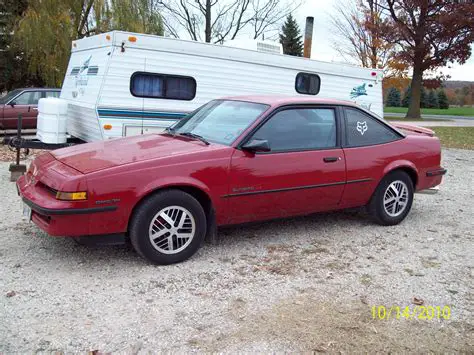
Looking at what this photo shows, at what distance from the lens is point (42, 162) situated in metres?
4.47

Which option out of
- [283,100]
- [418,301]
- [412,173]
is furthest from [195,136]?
[412,173]

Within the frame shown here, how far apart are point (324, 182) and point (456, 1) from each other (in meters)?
29.0

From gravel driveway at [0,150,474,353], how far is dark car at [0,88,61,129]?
8.34 meters

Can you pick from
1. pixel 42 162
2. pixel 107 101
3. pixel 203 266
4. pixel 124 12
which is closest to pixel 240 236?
pixel 203 266

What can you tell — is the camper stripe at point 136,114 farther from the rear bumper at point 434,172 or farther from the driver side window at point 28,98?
the driver side window at point 28,98

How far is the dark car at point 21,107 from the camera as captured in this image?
12828 mm

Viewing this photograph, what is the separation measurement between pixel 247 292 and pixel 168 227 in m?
0.90

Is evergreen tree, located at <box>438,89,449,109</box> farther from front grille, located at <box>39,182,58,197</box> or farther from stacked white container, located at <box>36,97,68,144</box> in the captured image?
front grille, located at <box>39,182,58,197</box>

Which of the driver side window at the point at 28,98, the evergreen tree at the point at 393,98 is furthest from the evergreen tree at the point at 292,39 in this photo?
the driver side window at the point at 28,98

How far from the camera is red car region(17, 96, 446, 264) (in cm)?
389

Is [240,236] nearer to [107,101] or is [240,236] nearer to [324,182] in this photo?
[324,182]

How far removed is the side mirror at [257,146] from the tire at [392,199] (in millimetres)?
1723
